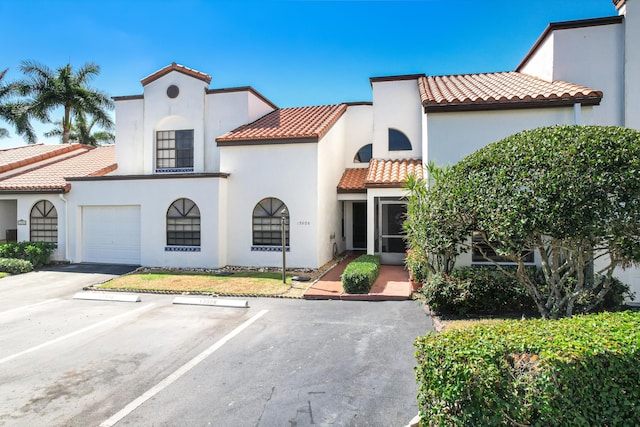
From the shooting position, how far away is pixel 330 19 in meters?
13.3

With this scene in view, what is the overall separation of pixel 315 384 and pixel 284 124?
12.9 metres

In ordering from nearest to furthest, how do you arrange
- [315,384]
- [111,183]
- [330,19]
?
[315,384], [330,19], [111,183]

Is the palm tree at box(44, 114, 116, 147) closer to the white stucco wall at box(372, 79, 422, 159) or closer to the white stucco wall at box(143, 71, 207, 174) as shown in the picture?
the white stucco wall at box(143, 71, 207, 174)

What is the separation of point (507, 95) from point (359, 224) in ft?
33.3

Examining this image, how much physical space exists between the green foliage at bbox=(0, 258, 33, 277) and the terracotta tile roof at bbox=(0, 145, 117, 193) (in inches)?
131

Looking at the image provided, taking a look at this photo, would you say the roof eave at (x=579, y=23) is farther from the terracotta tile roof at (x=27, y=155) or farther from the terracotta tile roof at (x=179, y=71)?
the terracotta tile roof at (x=27, y=155)

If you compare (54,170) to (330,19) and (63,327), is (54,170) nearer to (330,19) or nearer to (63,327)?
(63,327)

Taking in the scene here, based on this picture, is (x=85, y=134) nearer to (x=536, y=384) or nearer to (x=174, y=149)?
(x=174, y=149)

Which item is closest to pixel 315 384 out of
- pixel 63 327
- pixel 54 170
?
pixel 63 327

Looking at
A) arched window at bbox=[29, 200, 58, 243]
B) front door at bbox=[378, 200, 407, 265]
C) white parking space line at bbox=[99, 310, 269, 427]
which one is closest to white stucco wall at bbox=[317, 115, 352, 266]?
front door at bbox=[378, 200, 407, 265]

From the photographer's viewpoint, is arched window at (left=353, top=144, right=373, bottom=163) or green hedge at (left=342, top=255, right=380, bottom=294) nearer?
green hedge at (left=342, top=255, right=380, bottom=294)

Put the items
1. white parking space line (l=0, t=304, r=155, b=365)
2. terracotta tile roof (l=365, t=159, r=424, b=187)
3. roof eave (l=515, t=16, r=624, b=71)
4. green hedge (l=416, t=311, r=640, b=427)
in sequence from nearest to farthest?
green hedge (l=416, t=311, r=640, b=427) < white parking space line (l=0, t=304, r=155, b=365) < roof eave (l=515, t=16, r=624, b=71) < terracotta tile roof (l=365, t=159, r=424, b=187)

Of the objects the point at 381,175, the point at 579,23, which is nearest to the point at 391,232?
the point at 381,175

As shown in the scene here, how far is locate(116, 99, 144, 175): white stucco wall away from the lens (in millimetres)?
18188
